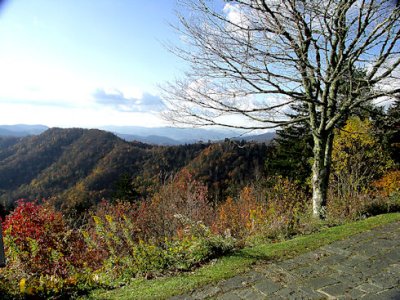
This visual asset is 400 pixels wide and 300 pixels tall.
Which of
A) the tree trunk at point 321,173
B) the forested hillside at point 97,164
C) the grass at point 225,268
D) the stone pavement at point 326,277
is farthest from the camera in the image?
the forested hillside at point 97,164

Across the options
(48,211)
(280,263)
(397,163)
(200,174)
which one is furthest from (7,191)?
(280,263)

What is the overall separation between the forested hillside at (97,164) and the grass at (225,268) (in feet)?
89.2

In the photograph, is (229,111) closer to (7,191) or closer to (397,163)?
(397,163)

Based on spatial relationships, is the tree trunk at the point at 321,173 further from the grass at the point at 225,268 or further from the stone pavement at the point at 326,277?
the stone pavement at the point at 326,277

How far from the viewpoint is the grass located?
3.51 meters

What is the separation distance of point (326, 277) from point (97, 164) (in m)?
90.7

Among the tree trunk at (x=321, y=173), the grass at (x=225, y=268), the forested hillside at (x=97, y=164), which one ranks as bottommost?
the forested hillside at (x=97, y=164)

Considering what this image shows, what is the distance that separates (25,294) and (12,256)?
10.7 ft

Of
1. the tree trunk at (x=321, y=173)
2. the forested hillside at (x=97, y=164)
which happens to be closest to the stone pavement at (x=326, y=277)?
the tree trunk at (x=321, y=173)

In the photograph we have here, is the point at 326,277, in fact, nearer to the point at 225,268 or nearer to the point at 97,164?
the point at 225,268

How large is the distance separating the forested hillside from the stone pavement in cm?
2790

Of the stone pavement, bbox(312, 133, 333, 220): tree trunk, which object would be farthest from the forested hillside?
the stone pavement

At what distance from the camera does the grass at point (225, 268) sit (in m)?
3.51

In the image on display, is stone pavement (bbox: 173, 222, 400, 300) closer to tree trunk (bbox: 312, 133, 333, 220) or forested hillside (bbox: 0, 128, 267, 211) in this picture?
tree trunk (bbox: 312, 133, 333, 220)
